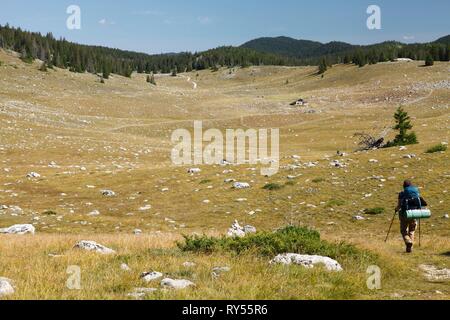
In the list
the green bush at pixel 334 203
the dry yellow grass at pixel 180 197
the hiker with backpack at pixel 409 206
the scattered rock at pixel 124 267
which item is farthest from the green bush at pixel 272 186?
the scattered rock at pixel 124 267

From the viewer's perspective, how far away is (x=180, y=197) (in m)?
28.0

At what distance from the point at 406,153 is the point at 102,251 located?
2611cm

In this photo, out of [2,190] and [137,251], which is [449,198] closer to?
[137,251]

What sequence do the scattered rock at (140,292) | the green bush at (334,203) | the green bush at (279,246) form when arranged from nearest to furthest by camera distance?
the scattered rock at (140,292)
the green bush at (279,246)
the green bush at (334,203)

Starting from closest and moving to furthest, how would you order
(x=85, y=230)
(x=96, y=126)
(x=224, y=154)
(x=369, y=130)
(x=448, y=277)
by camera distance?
(x=448, y=277), (x=85, y=230), (x=224, y=154), (x=369, y=130), (x=96, y=126)

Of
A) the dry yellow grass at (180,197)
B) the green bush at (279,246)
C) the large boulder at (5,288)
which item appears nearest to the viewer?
the large boulder at (5,288)

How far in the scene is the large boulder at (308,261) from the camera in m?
10.8

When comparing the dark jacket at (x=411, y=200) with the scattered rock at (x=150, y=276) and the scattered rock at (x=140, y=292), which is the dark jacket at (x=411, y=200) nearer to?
the scattered rock at (x=150, y=276)

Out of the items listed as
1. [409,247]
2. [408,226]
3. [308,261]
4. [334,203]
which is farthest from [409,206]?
[334,203]

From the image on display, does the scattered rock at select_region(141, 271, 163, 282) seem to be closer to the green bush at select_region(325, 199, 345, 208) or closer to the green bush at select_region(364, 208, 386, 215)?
the green bush at select_region(364, 208, 386, 215)

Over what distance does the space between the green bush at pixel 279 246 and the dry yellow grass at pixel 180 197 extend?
779 mm

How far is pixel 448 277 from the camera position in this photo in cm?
1115
